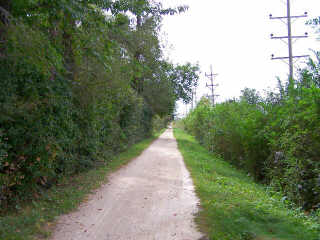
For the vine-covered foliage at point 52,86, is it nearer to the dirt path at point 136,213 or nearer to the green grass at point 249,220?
the dirt path at point 136,213

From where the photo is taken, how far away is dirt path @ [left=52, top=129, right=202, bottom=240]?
5.25m

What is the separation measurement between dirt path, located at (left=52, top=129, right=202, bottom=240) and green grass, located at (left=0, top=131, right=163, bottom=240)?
242 mm

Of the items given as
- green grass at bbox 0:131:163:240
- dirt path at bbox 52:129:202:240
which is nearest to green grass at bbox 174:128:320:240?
dirt path at bbox 52:129:202:240

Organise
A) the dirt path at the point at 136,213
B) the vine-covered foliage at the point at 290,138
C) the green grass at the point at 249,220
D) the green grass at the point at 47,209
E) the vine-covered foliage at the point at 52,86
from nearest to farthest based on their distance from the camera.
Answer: the green grass at the point at 249,220 → the green grass at the point at 47,209 → the dirt path at the point at 136,213 → the vine-covered foliage at the point at 52,86 → the vine-covered foliage at the point at 290,138

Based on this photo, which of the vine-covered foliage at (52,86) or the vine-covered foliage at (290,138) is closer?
the vine-covered foliage at (52,86)

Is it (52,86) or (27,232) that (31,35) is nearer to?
(52,86)

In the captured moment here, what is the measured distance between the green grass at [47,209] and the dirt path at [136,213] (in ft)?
0.79

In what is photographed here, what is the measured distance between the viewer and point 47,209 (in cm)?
648

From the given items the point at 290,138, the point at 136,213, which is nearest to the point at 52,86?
the point at 136,213

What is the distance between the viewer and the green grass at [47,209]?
5.11 metres

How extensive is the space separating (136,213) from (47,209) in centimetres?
183

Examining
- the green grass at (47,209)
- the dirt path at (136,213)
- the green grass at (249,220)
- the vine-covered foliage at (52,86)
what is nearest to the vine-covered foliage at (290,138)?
the green grass at (249,220)

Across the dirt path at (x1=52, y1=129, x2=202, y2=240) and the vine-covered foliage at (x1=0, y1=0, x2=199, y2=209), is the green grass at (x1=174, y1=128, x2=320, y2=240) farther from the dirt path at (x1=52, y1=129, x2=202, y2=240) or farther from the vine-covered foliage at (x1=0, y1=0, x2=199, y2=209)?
the vine-covered foliage at (x1=0, y1=0, x2=199, y2=209)

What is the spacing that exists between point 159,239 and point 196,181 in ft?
15.6
